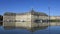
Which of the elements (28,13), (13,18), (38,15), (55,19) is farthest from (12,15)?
(55,19)

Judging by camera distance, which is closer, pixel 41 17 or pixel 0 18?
pixel 0 18

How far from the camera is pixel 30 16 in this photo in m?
61.7

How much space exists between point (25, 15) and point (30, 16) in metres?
3.00

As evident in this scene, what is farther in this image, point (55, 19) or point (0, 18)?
point (55, 19)

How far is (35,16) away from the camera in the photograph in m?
64.1

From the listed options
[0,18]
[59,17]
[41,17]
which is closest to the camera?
[0,18]

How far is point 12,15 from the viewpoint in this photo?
6366cm

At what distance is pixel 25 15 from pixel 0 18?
998 centimetres

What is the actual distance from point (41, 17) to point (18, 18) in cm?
944

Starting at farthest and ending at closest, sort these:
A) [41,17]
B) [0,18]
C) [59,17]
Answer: [59,17]
[41,17]
[0,18]

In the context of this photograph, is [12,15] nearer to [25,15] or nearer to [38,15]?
[25,15]

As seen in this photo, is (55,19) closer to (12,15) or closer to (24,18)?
(24,18)

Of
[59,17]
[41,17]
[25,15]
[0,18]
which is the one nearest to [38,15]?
[41,17]

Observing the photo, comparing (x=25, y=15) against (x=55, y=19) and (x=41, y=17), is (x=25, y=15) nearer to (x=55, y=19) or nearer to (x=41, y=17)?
(x=41, y=17)
